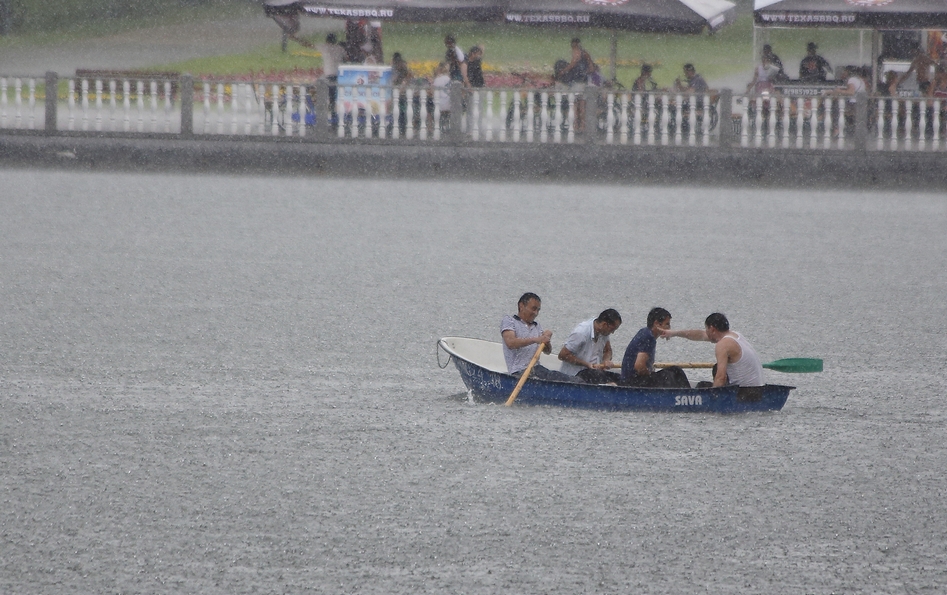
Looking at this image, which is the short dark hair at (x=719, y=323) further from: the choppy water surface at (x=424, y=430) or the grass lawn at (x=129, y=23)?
the grass lawn at (x=129, y=23)

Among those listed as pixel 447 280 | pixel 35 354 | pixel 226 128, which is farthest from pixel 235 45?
pixel 35 354

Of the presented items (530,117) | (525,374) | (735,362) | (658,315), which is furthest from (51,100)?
(735,362)

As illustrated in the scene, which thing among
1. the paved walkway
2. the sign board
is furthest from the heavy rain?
the paved walkway

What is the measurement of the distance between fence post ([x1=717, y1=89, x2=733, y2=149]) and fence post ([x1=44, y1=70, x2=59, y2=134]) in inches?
461

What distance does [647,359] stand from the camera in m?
9.05

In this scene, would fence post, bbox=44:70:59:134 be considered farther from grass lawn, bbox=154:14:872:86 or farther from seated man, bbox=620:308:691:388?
grass lawn, bbox=154:14:872:86

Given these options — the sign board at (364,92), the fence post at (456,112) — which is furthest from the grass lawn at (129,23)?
the fence post at (456,112)

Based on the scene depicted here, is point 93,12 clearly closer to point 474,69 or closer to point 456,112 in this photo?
point 474,69

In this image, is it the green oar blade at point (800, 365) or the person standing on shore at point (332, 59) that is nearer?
the green oar blade at point (800, 365)

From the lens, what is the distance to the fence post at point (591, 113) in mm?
24578

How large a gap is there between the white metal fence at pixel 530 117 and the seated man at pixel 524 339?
51.6 feet

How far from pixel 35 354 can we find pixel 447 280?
501 cm

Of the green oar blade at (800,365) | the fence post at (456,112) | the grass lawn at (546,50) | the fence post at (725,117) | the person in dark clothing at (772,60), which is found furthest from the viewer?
the grass lawn at (546,50)

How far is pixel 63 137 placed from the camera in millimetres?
25438
